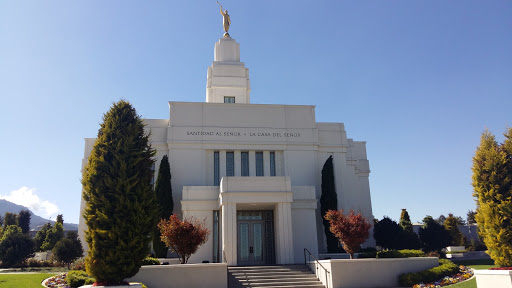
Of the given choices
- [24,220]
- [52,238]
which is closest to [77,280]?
[52,238]

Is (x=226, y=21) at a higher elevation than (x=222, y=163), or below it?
higher

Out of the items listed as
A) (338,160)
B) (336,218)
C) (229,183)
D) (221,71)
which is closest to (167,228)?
(229,183)

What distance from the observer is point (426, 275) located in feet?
59.9

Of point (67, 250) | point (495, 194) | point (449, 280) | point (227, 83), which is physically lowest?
point (449, 280)

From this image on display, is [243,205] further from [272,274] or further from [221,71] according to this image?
[221,71]

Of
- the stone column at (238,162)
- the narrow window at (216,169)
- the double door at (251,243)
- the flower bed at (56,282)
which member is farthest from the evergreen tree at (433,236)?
the flower bed at (56,282)

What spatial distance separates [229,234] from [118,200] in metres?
9.26

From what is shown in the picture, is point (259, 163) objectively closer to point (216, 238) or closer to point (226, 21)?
point (216, 238)

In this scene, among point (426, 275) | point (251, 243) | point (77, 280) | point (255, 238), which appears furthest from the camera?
point (255, 238)

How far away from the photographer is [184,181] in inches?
1038

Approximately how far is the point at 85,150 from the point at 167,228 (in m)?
12.6

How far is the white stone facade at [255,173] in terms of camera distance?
73.7 feet

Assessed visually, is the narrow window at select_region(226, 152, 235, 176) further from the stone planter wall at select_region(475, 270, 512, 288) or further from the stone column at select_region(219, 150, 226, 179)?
the stone planter wall at select_region(475, 270, 512, 288)

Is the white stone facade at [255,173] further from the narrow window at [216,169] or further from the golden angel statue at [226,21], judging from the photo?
the golden angel statue at [226,21]
